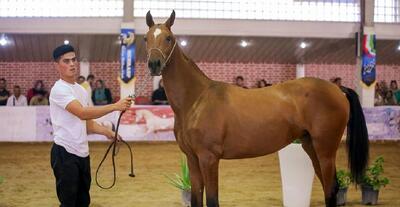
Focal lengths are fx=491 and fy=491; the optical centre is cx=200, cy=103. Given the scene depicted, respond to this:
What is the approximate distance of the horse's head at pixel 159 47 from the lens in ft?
14.0

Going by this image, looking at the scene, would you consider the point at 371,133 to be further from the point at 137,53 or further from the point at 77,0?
the point at 77,0

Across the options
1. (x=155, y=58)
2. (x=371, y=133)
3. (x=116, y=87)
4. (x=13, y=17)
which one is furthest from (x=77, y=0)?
(x=155, y=58)

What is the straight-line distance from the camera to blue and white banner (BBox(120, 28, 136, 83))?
52.3ft

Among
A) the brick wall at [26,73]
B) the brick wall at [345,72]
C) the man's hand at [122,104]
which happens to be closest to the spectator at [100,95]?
the brick wall at [26,73]

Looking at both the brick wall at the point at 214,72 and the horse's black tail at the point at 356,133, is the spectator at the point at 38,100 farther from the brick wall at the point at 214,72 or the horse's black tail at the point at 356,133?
the horse's black tail at the point at 356,133

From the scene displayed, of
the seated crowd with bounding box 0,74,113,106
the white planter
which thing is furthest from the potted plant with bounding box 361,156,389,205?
the seated crowd with bounding box 0,74,113,106

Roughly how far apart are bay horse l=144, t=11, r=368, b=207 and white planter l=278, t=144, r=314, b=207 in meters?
0.41

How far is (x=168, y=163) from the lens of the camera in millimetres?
10508

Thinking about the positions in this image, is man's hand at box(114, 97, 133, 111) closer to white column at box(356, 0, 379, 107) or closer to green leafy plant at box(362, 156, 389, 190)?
green leafy plant at box(362, 156, 389, 190)

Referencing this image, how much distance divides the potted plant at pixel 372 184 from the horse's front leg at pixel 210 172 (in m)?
2.59

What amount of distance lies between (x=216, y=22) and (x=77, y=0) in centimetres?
488

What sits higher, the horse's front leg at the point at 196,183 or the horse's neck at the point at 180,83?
the horse's neck at the point at 180,83

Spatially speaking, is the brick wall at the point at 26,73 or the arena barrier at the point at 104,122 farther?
the brick wall at the point at 26,73

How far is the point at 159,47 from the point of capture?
439 centimetres
